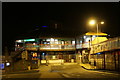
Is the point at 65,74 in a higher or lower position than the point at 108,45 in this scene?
lower

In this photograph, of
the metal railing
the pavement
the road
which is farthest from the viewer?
the metal railing

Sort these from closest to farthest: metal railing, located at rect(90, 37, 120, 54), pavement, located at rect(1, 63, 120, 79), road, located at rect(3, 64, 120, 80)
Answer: road, located at rect(3, 64, 120, 80)
pavement, located at rect(1, 63, 120, 79)
metal railing, located at rect(90, 37, 120, 54)

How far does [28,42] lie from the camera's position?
3716 centimetres

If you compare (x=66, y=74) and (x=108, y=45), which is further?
(x=108, y=45)

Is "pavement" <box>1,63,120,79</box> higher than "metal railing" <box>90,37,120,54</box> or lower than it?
lower

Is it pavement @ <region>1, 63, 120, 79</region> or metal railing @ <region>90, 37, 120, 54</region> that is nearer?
pavement @ <region>1, 63, 120, 79</region>

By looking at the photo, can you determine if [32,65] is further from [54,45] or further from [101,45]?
[101,45]

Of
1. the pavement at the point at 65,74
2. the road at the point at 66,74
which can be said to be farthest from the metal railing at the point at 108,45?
the road at the point at 66,74

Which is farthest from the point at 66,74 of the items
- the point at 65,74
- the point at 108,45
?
the point at 108,45

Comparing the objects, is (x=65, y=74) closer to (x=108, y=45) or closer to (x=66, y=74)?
(x=66, y=74)

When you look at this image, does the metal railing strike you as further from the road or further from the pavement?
the road

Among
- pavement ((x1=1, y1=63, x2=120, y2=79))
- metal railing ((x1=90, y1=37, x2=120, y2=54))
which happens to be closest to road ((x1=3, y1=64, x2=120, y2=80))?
pavement ((x1=1, y1=63, x2=120, y2=79))

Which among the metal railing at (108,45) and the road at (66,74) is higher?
the metal railing at (108,45)

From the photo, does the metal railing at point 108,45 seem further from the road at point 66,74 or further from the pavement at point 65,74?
the road at point 66,74
